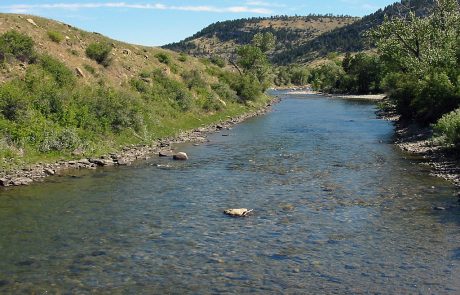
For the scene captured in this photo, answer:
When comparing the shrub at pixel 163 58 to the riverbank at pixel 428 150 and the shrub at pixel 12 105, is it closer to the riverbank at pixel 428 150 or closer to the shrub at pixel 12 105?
the riverbank at pixel 428 150

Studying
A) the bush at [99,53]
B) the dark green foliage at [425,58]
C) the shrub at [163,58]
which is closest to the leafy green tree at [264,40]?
the shrub at [163,58]

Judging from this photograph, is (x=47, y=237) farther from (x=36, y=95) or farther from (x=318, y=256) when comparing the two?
(x=36, y=95)

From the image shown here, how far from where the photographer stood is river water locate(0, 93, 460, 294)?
16500 millimetres

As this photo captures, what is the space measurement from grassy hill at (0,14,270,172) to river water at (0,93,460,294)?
644cm

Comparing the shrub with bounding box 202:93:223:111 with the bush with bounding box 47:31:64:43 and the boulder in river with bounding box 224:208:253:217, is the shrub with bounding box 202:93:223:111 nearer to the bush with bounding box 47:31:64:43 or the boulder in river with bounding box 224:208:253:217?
the bush with bounding box 47:31:64:43

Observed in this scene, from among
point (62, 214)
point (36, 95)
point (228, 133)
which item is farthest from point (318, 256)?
point (228, 133)

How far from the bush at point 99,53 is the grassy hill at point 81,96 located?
117mm

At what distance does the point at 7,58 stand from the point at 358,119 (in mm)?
47741

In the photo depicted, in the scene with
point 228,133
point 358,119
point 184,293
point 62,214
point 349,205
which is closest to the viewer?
point 184,293

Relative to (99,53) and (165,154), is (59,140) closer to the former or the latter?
(165,154)

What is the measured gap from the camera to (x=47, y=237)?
20.5m

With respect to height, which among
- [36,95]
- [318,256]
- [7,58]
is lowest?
[318,256]

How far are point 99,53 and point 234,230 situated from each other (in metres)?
43.0

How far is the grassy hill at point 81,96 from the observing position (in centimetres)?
3716
